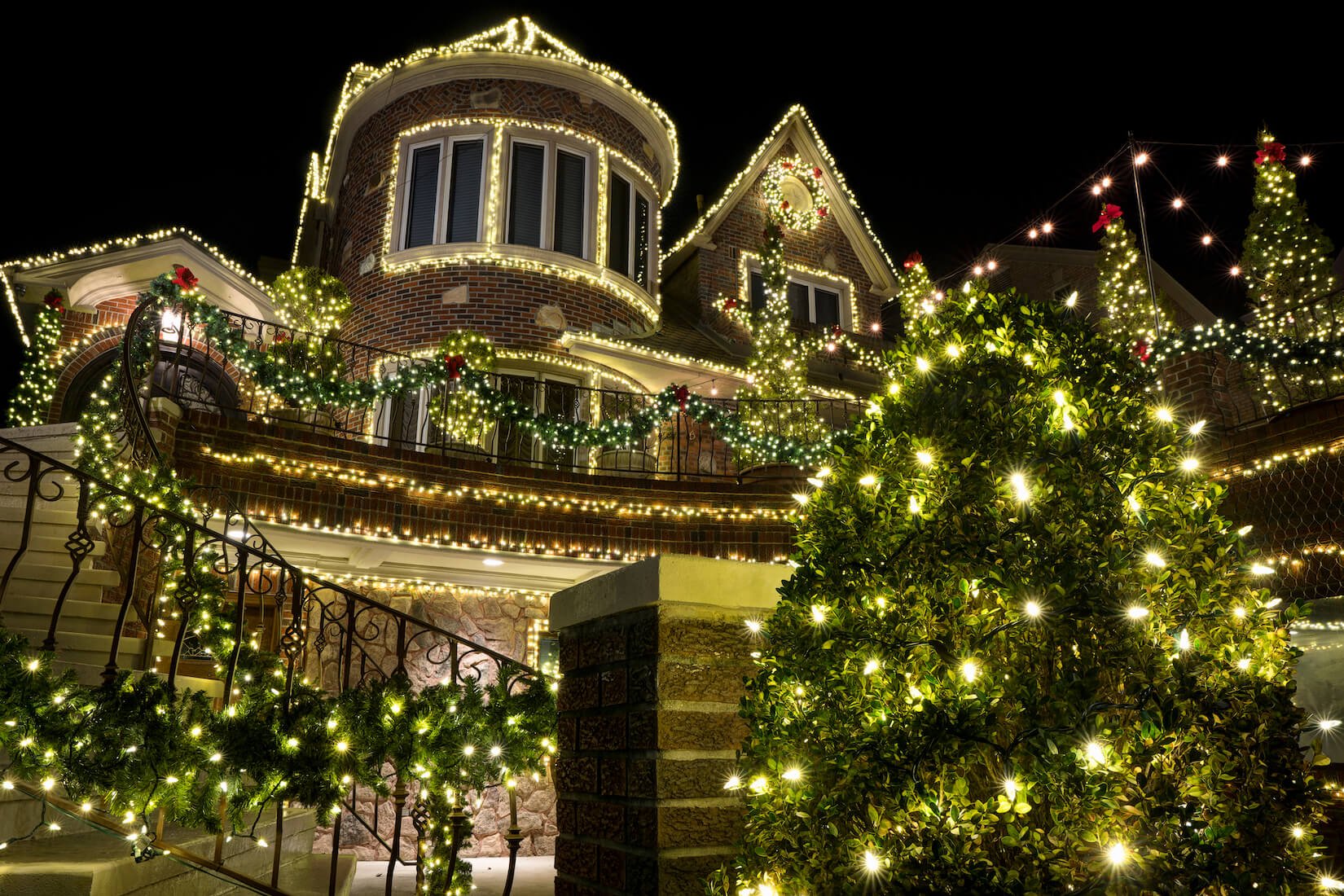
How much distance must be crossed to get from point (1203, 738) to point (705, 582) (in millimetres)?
1197

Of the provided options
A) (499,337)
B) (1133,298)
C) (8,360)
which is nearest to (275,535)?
(499,337)

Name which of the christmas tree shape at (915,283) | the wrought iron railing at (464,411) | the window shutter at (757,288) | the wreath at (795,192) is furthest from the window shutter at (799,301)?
the wrought iron railing at (464,411)

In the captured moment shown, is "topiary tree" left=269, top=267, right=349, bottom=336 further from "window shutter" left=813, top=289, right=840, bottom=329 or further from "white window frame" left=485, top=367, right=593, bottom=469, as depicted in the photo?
"window shutter" left=813, top=289, right=840, bottom=329

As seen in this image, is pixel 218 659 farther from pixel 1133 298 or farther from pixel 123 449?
pixel 1133 298

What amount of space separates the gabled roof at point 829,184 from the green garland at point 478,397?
24.3 ft

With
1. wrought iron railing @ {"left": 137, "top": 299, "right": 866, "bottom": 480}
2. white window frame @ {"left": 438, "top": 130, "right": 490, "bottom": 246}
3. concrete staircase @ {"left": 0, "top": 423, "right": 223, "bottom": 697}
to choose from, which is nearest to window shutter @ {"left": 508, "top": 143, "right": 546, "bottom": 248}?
white window frame @ {"left": 438, "top": 130, "right": 490, "bottom": 246}

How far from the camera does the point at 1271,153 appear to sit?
13.0 meters

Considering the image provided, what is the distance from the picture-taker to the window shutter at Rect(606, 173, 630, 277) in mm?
13836

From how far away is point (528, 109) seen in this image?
13547 mm

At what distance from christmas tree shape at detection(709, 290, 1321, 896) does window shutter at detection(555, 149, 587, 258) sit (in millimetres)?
11664

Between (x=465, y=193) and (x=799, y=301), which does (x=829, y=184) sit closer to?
(x=799, y=301)

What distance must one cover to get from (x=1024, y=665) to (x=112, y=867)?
3.92m

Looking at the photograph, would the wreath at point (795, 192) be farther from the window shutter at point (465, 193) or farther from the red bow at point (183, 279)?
the red bow at point (183, 279)

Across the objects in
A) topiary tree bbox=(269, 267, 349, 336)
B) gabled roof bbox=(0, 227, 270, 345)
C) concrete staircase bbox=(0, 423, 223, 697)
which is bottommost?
concrete staircase bbox=(0, 423, 223, 697)
